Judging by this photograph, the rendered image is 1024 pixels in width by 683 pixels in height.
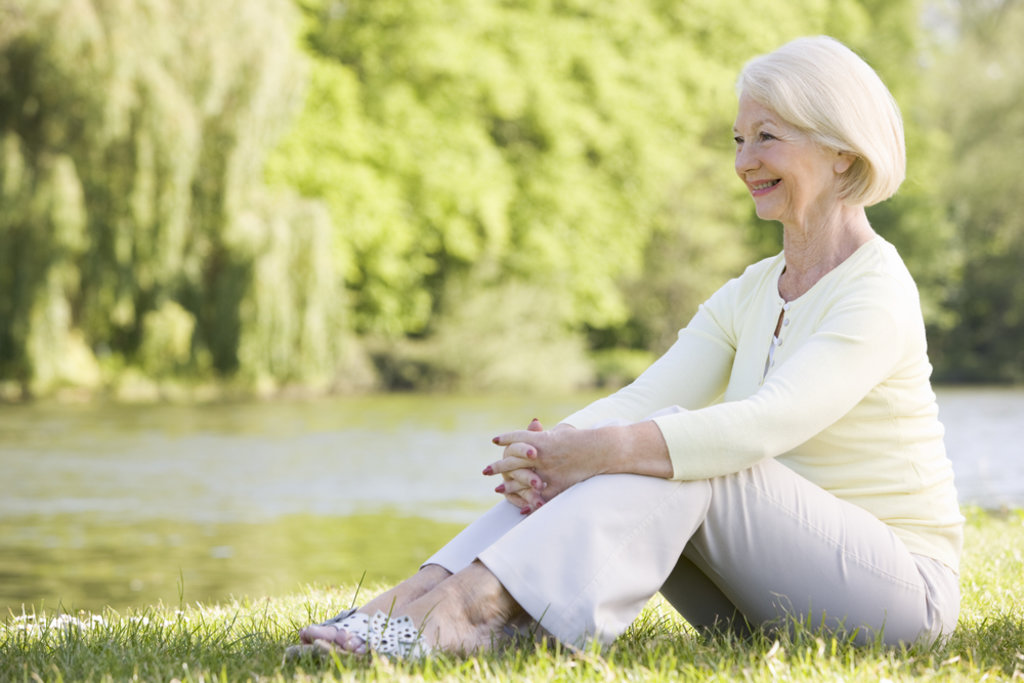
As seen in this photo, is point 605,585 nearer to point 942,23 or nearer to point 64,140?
point 64,140

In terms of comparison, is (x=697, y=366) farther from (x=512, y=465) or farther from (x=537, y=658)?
(x=537, y=658)

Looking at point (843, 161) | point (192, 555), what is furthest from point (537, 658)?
point (192, 555)

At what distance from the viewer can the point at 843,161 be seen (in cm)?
268

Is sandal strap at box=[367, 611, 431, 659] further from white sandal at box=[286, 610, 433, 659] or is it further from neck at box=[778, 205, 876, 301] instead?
neck at box=[778, 205, 876, 301]

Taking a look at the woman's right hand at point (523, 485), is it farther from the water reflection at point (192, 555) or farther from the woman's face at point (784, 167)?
the water reflection at point (192, 555)

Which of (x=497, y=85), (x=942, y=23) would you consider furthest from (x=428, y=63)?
A: (x=942, y=23)

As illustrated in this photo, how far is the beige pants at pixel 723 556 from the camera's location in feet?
7.75

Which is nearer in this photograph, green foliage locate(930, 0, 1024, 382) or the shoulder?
the shoulder

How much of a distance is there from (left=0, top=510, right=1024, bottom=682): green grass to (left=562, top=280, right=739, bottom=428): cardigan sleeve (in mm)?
515

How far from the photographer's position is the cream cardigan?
242 cm

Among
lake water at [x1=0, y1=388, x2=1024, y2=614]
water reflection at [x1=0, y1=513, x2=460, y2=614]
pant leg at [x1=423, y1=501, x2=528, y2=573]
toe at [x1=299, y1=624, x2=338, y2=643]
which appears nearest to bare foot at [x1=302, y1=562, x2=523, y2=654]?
toe at [x1=299, y1=624, x2=338, y2=643]

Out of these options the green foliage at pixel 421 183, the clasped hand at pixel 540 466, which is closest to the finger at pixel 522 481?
the clasped hand at pixel 540 466

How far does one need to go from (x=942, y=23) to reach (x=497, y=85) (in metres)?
13.4

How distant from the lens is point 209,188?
646 inches
